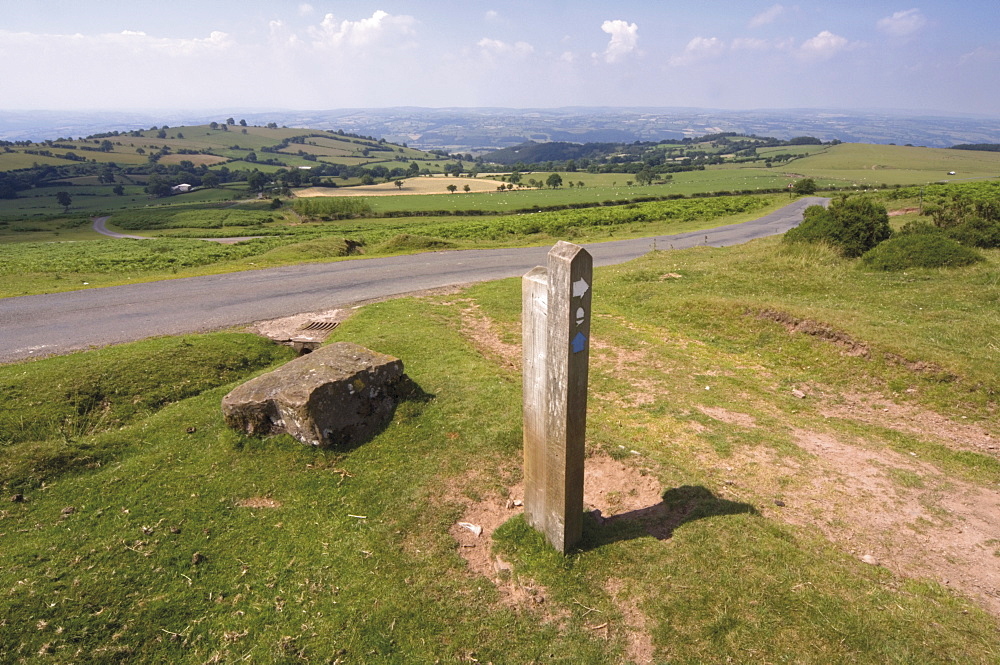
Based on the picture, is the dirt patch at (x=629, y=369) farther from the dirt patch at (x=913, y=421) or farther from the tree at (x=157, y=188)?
the tree at (x=157, y=188)

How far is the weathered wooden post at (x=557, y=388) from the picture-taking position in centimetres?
577

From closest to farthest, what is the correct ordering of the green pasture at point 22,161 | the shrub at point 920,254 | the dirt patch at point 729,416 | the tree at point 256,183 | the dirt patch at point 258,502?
1. the dirt patch at point 258,502
2. the dirt patch at point 729,416
3. the shrub at point 920,254
4. the tree at point 256,183
5. the green pasture at point 22,161

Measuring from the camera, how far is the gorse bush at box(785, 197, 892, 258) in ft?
79.9

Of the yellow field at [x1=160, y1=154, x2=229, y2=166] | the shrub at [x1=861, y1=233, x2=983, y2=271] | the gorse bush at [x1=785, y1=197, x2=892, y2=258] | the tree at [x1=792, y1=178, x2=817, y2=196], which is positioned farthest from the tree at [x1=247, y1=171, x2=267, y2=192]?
the shrub at [x1=861, y1=233, x2=983, y2=271]

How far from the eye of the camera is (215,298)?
801 inches

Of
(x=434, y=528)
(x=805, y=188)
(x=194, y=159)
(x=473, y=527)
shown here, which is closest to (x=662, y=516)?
(x=473, y=527)

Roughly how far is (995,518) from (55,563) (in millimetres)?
13228

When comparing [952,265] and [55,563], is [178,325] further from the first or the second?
[952,265]

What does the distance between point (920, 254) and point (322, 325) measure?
2361 centimetres

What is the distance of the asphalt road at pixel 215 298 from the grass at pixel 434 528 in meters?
3.19

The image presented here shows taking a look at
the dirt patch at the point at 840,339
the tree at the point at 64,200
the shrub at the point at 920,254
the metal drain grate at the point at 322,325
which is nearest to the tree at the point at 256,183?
the tree at the point at 64,200

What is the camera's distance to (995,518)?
25.3ft

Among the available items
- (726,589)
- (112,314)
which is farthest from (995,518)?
(112,314)

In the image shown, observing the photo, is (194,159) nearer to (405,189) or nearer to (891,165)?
(405,189)
